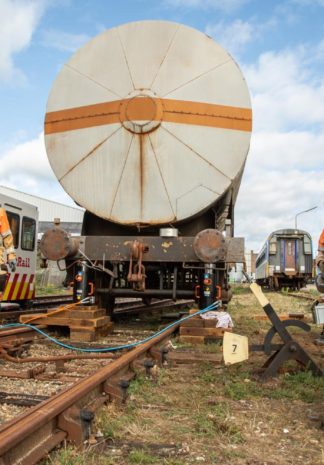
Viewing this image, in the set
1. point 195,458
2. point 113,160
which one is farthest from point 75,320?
point 195,458

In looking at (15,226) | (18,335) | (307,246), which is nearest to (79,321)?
(18,335)

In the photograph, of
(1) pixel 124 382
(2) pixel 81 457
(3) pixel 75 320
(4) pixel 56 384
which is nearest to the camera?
(2) pixel 81 457

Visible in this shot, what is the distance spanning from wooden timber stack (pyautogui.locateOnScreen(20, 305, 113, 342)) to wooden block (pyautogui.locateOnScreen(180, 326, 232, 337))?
1.06 metres

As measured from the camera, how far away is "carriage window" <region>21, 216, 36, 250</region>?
1009 centimetres

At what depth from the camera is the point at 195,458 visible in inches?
94.6

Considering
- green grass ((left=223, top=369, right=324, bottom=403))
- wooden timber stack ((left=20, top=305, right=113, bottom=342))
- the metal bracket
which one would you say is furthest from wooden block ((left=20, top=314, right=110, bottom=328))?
the metal bracket

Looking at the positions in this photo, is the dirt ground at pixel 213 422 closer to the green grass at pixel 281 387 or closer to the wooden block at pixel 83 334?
the green grass at pixel 281 387

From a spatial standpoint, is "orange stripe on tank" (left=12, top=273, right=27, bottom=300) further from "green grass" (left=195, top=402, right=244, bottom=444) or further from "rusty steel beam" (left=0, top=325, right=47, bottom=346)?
"green grass" (left=195, top=402, right=244, bottom=444)

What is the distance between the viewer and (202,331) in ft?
18.7

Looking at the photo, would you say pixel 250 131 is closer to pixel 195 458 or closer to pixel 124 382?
pixel 124 382

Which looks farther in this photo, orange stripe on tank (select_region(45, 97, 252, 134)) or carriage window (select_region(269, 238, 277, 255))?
carriage window (select_region(269, 238, 277, 255))

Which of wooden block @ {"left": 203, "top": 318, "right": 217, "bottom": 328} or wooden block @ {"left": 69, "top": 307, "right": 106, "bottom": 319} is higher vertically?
wooden block @ {"left": 69, "top": 307, "right": 106, "bottom": 319}

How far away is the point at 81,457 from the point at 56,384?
137 centimetres

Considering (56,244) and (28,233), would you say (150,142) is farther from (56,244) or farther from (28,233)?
(28,233)
